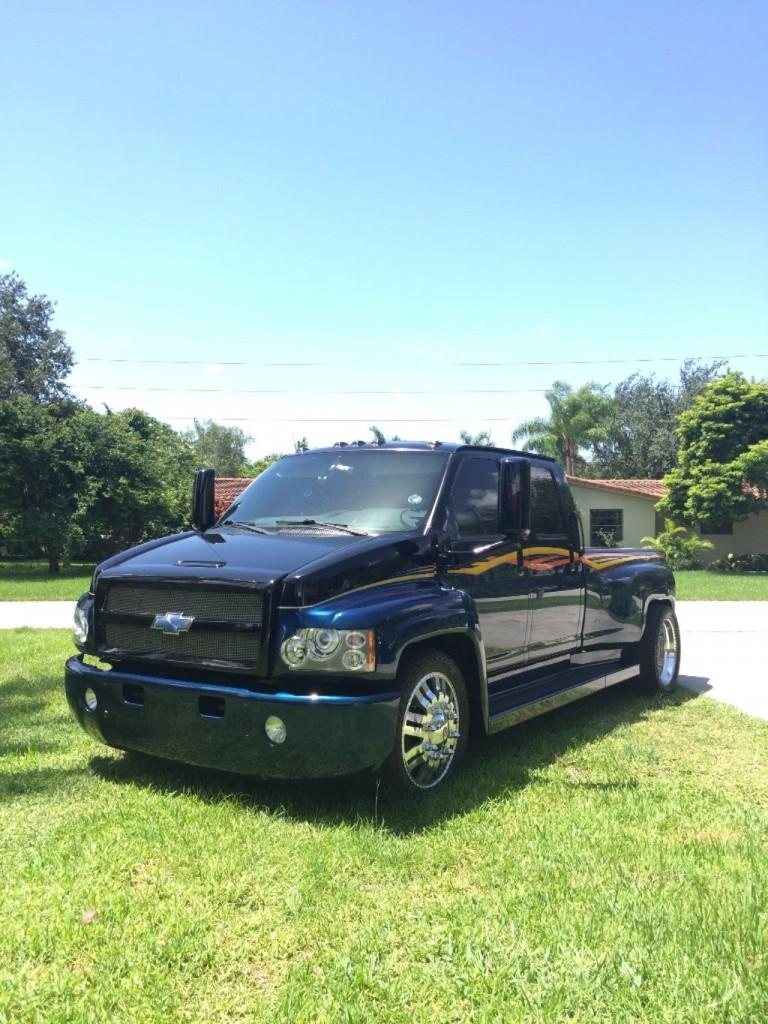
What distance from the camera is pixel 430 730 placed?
4406 mm

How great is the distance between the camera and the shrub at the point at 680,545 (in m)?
27.8

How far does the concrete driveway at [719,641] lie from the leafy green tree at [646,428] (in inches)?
1249

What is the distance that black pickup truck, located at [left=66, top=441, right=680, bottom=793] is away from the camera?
4.03 metres

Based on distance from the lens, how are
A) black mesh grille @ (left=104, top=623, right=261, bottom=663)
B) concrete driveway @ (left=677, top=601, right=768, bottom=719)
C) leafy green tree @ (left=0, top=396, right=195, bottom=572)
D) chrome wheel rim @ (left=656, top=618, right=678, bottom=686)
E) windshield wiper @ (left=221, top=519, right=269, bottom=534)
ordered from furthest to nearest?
leafy green tree @ (left=0, top=396, right=195, bottom=572) < concrete driveway @ (left=677, top=601, right=768, bottom=719) < chrome wheel rim @ (left=656, top=618, right=678, bottom=686) < windshield wiper @ (left=221, top=519, right=269, bottom=534) < black mesh grille @ (left=104, top=623, right=261, bottom=663)

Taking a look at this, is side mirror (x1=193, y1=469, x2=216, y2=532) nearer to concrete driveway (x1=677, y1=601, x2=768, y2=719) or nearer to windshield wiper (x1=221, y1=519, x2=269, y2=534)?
windshield wiper (x1=221, y1=519, x2=269, y2=534)

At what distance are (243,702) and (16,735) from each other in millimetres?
2696

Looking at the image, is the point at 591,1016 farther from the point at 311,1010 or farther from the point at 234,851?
the point at 234,851

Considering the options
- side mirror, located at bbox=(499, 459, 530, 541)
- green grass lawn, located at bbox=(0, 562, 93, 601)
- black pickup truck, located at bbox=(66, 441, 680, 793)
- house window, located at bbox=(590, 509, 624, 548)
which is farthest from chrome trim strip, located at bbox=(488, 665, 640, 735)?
house window, located at bbox=(590, 509, 624, 548)

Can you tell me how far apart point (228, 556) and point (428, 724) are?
4.58 feet

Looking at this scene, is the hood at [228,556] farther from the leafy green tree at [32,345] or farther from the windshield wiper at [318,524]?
the leafy green tree at [32,345]

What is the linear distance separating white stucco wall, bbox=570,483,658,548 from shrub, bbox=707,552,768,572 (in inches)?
105

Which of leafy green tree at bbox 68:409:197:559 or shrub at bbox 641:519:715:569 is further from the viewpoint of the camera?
shrub at bbox 641:519:715:569

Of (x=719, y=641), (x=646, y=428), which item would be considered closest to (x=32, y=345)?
(x=646, y=428)

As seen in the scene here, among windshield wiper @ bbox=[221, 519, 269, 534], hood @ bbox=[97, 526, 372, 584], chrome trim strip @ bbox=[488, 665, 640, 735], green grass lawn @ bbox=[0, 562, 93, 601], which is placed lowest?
green grass lawn @ bbox=[0, 562, 93, 601]
